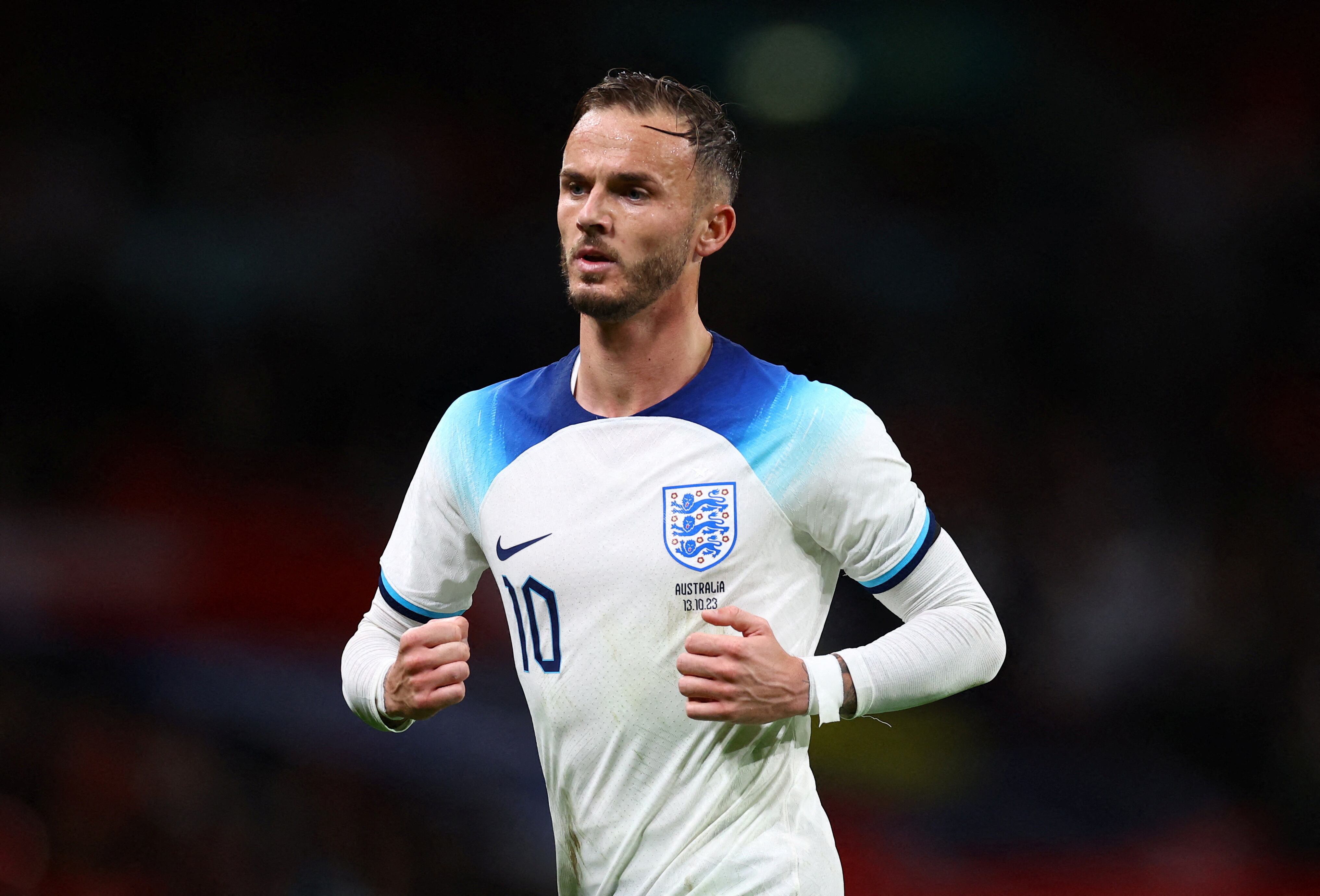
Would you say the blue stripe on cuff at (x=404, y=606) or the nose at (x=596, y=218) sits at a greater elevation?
the nose at (x=596, y=218)

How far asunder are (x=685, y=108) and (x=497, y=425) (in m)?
0.83

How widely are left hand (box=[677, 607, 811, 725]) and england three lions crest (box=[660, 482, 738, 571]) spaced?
0.78 feet

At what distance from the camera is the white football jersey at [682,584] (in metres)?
2.61

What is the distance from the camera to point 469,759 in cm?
564

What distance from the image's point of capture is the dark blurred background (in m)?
5.60

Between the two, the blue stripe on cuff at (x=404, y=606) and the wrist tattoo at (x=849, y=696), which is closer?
the wrist tattoo at (x=849, y=696)

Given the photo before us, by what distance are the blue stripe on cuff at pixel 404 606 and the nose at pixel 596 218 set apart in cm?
95

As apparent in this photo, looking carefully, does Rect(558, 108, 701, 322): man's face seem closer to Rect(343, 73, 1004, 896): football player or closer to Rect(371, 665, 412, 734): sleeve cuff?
Rect(343, 73, 1004, 896): football player

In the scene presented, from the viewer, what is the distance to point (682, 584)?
2627 millimetres

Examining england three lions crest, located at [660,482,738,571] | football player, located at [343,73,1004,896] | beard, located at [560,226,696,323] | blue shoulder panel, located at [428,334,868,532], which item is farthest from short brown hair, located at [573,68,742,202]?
england three lions crest, located at [660,482,738,571]

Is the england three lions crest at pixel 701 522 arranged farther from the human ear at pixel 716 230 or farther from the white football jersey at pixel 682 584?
the human ear at pixel 716 230

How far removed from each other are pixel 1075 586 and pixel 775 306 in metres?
2.04

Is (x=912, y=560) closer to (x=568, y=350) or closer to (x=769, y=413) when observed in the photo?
(x=769, y=413)

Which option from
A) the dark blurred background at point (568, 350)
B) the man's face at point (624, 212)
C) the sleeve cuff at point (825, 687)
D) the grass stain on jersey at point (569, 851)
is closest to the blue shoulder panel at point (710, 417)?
the man's face at point (624, 212)
